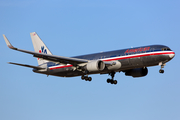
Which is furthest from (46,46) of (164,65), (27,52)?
(164,65)

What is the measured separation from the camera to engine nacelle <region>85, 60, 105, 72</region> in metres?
61.9

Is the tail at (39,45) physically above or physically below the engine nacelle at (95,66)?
above

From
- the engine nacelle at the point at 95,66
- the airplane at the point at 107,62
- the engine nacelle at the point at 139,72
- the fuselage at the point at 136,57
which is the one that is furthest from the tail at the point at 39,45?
Answer: the engine nacelle at the point at 139,72

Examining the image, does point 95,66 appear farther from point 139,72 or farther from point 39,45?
point 39,45

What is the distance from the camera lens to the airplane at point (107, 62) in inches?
2360

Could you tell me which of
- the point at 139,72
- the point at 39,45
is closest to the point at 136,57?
the point at 139,72

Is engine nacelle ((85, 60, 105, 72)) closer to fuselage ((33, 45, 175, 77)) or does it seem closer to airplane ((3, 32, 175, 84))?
airplane ((3, 32, 175, 84))

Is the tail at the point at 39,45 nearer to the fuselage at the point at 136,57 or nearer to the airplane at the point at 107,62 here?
the airplane at the point at 107,62

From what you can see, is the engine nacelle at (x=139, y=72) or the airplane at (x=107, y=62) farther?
the engine nacelle at (x=139, y=72)

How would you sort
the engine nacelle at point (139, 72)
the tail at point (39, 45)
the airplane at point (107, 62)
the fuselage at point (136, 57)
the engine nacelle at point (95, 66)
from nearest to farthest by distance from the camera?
the fuselage at point (136, 57) < the airplane at point (107, 62) < the engine nacelle at point (95, 66) < the engine nacelle at point (139, 72) < the tail at point (39, 45)

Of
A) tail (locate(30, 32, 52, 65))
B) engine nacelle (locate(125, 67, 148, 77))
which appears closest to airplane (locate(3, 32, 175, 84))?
engine nacelle (locate(125, 67, 148, 77))

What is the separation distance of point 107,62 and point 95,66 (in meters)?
2.45

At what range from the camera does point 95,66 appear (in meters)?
61.9

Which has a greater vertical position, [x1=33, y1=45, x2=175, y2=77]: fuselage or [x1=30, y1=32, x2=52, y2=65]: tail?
[x1=30, y1=32, x2=52, y2=65]: tail
